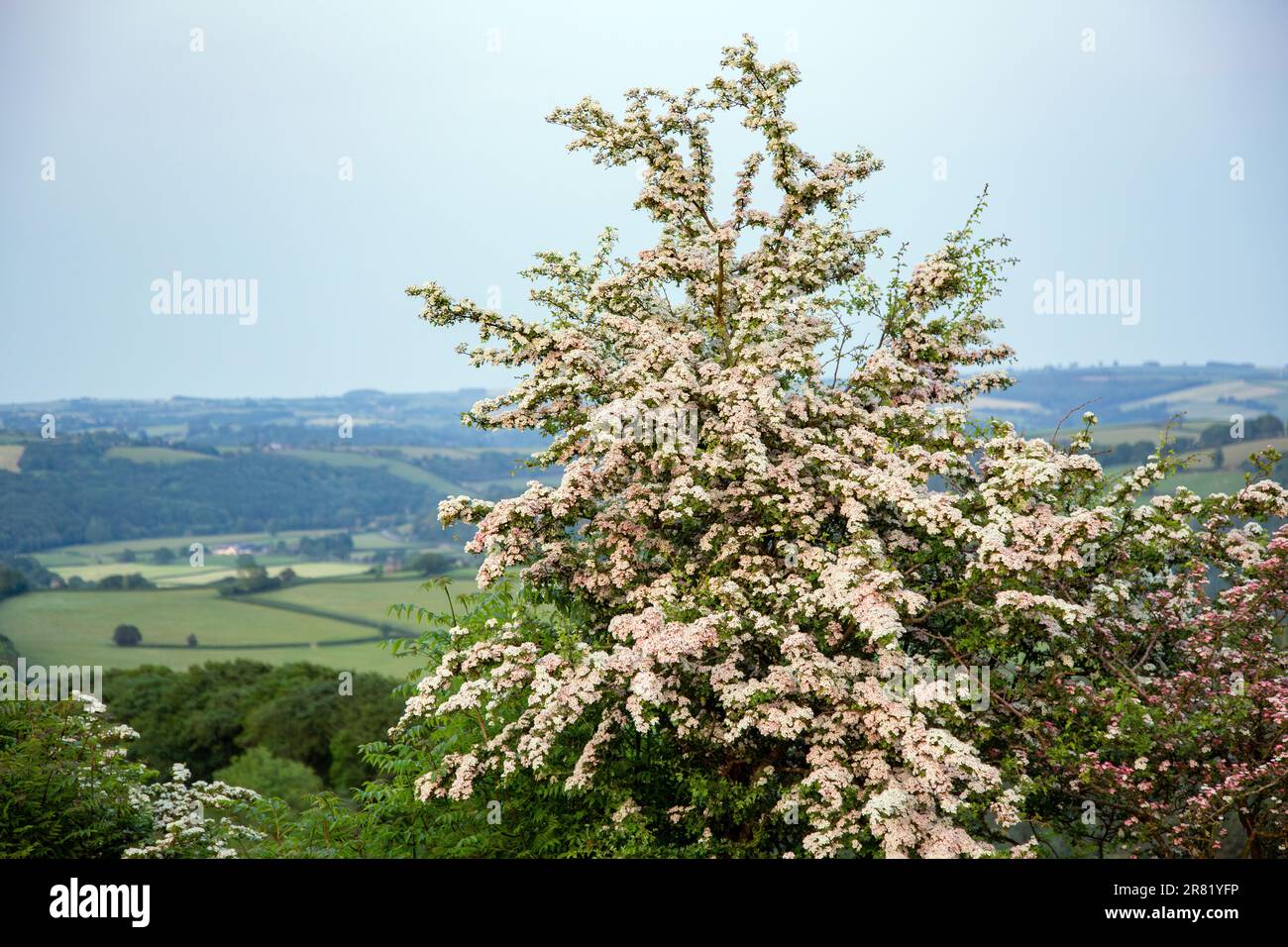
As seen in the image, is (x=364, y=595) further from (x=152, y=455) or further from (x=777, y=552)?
(x=777, y=552)

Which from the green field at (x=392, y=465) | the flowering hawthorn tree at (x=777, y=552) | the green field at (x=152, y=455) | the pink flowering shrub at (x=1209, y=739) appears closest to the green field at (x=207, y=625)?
the green field at (x=392, y=465)

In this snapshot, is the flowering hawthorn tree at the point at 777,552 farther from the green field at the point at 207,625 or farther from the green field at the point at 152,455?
the green field at the point at 152,455

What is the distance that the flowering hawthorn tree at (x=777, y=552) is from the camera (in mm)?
12719

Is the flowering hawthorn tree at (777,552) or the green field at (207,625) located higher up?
the flowering hawthorn tree at (777,552)

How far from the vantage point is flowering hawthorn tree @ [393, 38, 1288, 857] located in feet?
41.7

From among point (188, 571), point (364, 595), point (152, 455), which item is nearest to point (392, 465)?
point (152, 455)

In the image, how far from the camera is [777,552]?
1492 cm

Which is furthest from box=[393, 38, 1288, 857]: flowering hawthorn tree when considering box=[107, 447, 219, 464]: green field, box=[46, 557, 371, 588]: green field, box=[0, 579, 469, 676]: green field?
box=[107, 447, 219, 464]: green field

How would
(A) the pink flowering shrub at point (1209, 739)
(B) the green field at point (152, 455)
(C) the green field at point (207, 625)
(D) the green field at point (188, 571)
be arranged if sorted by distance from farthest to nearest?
(B) the green field at point (152, 455) → (D) the green field at point (188, 571) → (C) the green field at point (207, 625) → (A) the pink flowering shrub at point (1209, 739)

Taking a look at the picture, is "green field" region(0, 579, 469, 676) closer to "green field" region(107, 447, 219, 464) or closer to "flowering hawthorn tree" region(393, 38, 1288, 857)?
"green field" region(107, 447, 219, 464)

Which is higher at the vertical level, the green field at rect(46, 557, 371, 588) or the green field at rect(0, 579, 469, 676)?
the green field at rect(46, 557, 371, 588)
